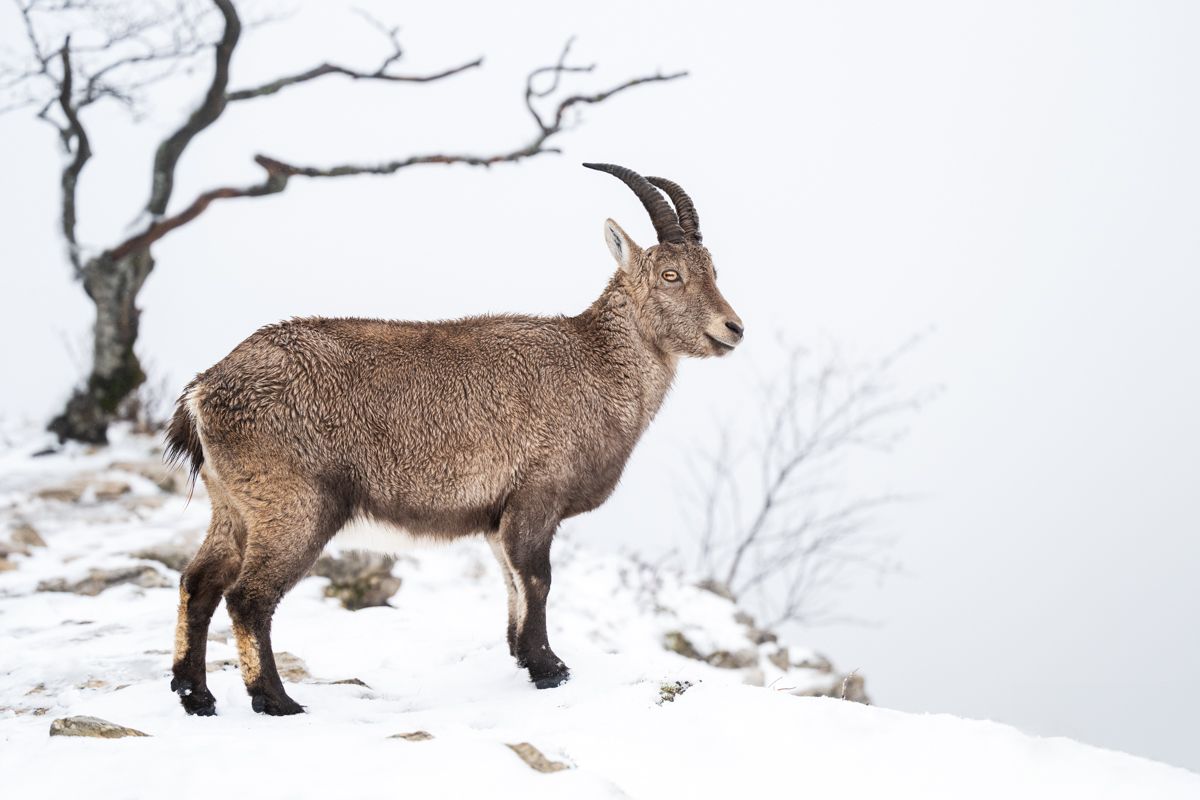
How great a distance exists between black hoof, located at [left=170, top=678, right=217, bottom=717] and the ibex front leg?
1.61 metres

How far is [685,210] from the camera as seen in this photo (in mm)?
6938

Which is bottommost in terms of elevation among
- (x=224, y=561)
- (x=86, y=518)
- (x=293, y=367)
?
(x=86, y=518)

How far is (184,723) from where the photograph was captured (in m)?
5.27

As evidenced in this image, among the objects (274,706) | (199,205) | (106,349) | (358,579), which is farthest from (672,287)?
(106,349)

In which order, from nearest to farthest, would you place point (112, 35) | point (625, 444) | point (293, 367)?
point (293, 367) → point (625, 444) → point (112, 35)

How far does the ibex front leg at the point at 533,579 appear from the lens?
6.02m

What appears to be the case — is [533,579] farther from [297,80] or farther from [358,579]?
[297,80]

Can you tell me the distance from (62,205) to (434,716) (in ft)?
35.4

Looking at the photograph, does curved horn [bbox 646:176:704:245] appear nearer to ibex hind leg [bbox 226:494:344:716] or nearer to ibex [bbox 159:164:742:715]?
ibex [bbox 159:164:742:715]

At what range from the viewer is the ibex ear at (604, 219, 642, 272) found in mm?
6875

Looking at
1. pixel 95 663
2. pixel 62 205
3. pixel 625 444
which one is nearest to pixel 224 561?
pixel 95 663

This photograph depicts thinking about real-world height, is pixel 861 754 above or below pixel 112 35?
below

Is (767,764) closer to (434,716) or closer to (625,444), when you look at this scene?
(434,716)

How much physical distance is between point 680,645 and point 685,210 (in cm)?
465
